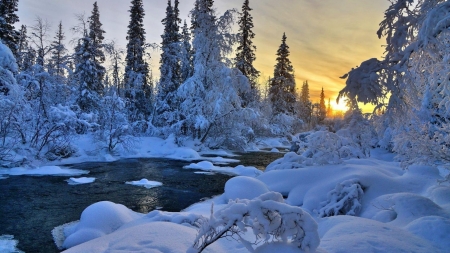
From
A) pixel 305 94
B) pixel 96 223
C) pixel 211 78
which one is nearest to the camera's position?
pixel 96 223

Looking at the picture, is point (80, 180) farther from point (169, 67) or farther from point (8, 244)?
point (169, 67)

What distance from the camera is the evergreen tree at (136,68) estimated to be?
30.4 meters

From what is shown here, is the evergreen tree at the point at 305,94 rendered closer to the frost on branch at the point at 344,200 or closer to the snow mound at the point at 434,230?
the frost on branch at the point at 344,200

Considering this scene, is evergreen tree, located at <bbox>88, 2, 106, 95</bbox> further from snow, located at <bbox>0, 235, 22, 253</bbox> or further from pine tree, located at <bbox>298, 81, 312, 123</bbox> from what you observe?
pine tree, located at <bbox>298, 81, 312, 123</bbox>

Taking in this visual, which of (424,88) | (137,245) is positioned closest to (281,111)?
(424,88)

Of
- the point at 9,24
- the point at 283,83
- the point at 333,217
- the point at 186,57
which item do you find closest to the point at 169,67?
the point at 186,57

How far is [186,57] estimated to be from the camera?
29.5 meters

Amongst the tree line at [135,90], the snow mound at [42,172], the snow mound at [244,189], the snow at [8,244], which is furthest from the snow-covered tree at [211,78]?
the snow at [8,244]

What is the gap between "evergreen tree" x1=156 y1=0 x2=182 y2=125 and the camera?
28922 mm

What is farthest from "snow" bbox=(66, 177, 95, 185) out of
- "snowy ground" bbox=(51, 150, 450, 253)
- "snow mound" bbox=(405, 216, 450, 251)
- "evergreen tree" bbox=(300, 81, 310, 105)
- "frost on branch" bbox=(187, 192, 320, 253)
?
"evergreen tree" bbox=(300, 81, 310, 105)

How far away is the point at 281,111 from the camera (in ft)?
127

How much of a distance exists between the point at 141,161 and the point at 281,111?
24.1 m

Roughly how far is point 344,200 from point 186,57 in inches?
980

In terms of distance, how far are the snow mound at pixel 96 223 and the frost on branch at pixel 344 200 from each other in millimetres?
4981
